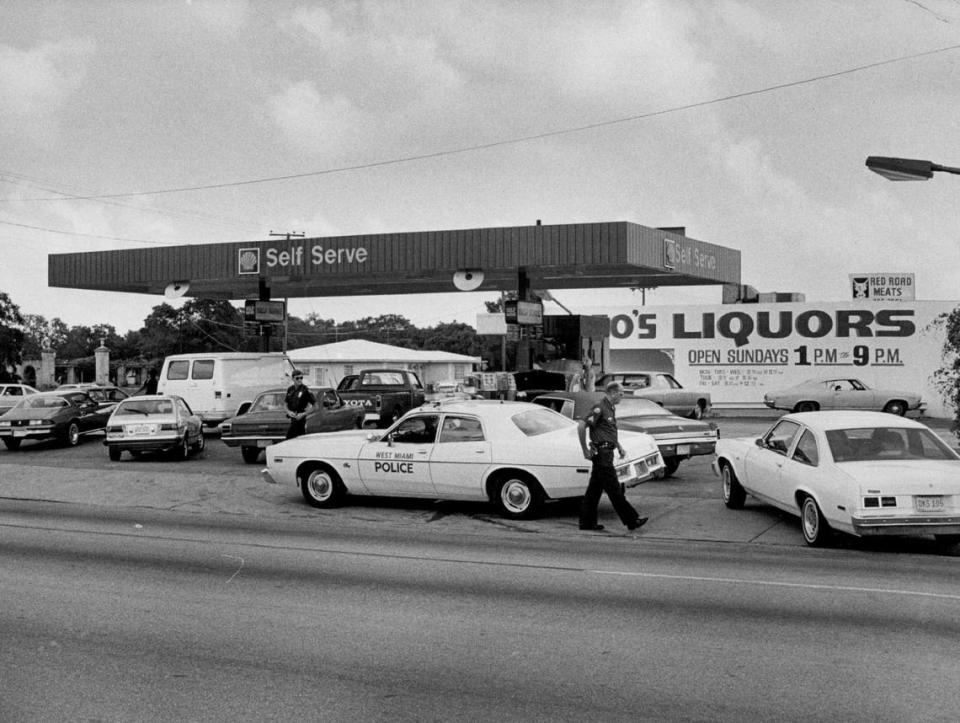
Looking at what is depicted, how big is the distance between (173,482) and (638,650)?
12282 millimetres

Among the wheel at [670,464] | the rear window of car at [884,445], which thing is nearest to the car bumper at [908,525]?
the rear window of car at [884,445]

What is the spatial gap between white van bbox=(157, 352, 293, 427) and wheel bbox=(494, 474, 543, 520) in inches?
501

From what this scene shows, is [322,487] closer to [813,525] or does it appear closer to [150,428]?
[813,525]

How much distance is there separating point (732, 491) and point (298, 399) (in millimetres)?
8375

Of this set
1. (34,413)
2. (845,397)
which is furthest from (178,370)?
(845,397)

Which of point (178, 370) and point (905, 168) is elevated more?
point (905, 168)

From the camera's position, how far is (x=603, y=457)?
1126 cm

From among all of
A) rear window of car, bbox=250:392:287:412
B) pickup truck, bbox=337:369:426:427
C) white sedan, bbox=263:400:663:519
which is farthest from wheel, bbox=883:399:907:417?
white sedan, bbox=263:400:663:519

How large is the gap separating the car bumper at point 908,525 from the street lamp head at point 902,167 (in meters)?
6.29

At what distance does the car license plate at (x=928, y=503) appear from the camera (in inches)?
372

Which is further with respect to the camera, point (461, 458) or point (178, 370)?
point (178, 370)

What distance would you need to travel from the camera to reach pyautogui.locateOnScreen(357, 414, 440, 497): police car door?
12719 mm

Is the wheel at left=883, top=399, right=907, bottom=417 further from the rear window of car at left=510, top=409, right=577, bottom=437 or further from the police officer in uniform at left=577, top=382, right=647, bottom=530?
the police officer in uniform at left=577, top=382, right=647, bottom=530

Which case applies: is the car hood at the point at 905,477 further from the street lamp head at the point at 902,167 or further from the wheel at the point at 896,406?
the wheel at the point at 896,406
